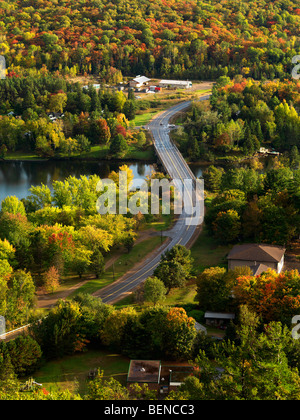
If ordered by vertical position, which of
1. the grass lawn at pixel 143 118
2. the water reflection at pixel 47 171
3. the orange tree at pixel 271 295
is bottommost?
the water reflection at pixel 47 171

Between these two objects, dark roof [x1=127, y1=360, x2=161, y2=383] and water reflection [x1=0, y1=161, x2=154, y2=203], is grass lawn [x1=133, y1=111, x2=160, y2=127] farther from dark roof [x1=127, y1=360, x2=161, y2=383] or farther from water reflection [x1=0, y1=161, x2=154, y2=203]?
dark roof [x1=127, y1=360, x2=161, y2=383]

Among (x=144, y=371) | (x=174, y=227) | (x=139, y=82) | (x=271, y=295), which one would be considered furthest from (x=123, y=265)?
(x=139, y=82)

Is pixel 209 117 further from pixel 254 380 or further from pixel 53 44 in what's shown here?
pixel 254 380

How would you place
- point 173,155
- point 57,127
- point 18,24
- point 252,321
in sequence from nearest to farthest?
point 252,321, point 173,155, point 57,127, point 18,24

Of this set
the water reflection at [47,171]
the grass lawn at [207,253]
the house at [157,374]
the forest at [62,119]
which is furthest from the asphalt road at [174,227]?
the house at [157,374]

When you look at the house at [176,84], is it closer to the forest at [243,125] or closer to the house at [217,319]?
the forest at [243,125]

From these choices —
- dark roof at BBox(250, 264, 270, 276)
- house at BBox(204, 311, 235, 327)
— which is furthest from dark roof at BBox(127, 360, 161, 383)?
dark roof at BBox(250, 264, 270, 276)

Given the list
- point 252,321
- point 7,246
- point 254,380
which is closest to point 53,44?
point 7,246
